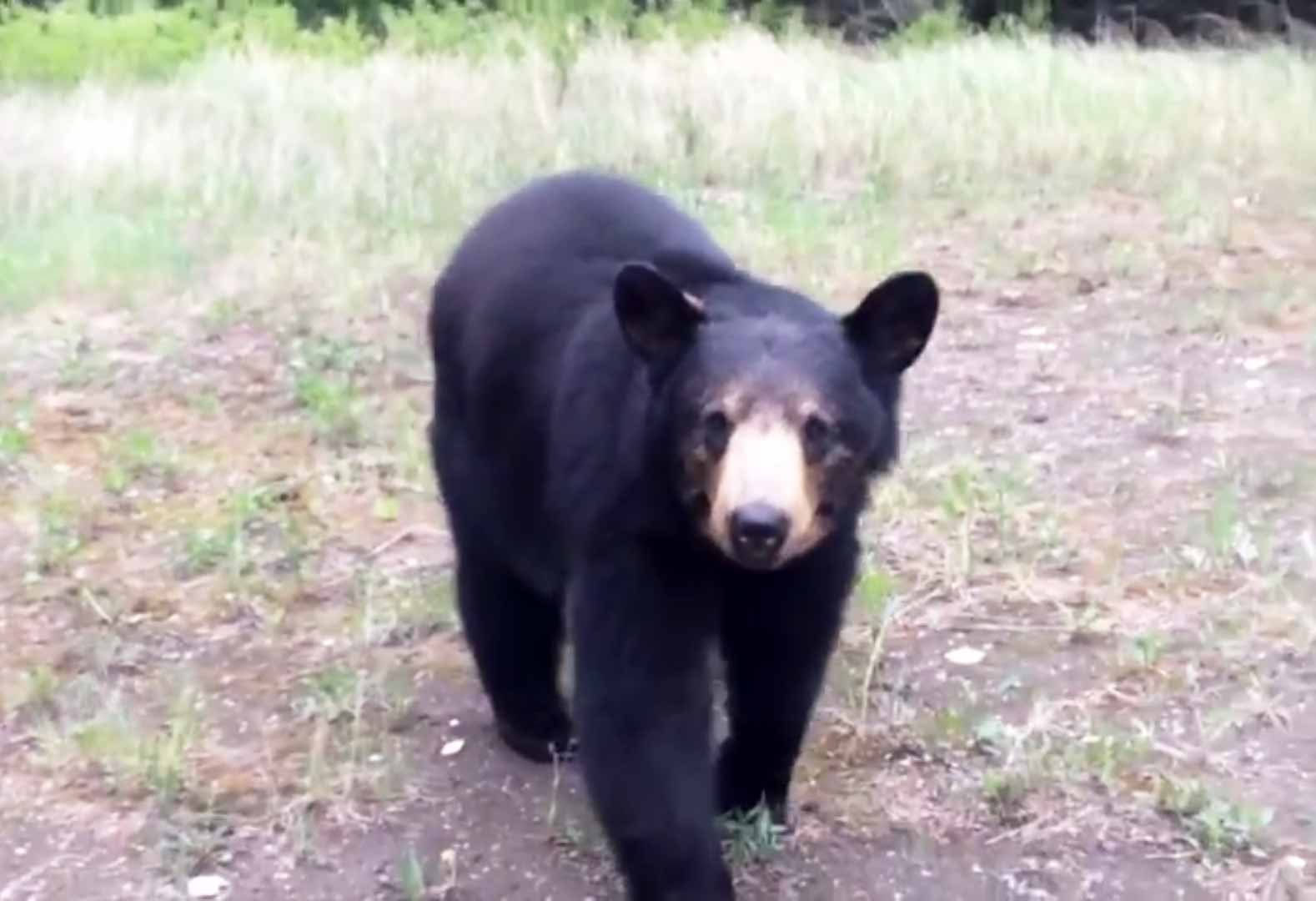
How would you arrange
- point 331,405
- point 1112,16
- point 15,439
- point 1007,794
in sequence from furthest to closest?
point 1112,16 → point 331,405 → point 15,439 → point 1007,794

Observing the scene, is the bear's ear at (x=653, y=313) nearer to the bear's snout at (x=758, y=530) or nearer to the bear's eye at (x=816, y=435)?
the bear's eye at (x=816, y=435)

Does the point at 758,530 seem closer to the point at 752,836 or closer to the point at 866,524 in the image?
the point at 752,836

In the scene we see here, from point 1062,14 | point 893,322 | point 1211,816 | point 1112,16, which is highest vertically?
point 893,322

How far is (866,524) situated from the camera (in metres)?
6.00

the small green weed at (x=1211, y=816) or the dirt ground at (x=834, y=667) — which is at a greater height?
the small green weed at (x=1211, y=816)

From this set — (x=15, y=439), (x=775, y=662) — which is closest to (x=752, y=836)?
(x=775, y=662)

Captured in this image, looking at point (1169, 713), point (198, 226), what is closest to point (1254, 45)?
point (198, 226)

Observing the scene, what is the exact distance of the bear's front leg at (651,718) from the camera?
151 inches

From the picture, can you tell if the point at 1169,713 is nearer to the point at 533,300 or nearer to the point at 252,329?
the point at 533,300

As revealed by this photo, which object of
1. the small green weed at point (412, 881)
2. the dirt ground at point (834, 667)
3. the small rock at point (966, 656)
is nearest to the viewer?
the small green weed at point (412, 881)

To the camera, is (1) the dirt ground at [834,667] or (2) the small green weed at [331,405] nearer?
(1) the dirt ground at [834,667]

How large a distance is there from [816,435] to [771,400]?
0.10 m

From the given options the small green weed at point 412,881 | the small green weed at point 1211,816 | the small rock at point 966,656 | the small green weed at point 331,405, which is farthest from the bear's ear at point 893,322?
the small green weed at point 331,405

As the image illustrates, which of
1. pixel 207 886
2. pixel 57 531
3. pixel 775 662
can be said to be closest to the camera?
pixel 775 662
